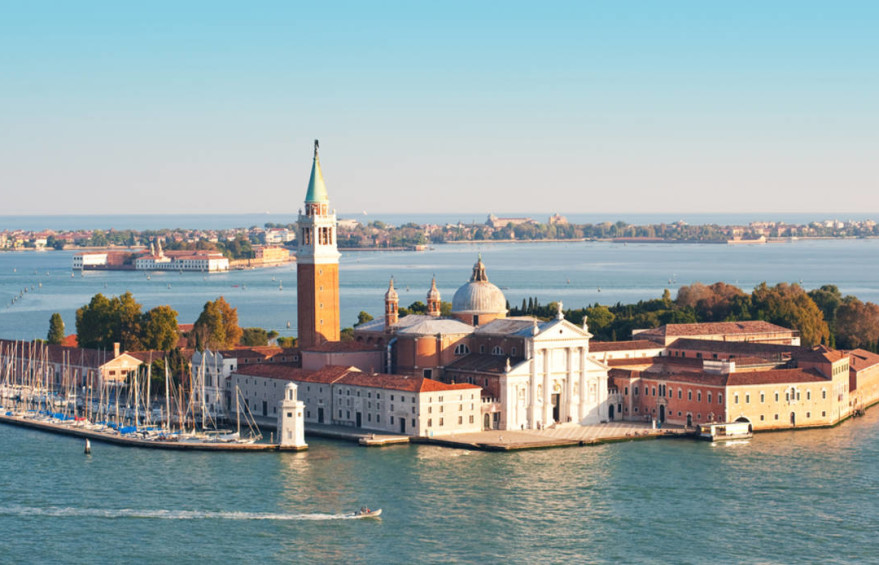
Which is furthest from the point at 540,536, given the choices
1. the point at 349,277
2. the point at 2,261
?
the point at 2,261

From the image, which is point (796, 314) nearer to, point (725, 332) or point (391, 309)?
point (725, 332)

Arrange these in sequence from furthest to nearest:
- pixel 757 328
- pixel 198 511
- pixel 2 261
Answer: pixel 2 261
pixel 757 328
pixel 198 511

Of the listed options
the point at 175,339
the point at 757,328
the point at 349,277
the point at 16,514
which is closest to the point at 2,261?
the point at 349,277

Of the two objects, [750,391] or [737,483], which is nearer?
[737,483]

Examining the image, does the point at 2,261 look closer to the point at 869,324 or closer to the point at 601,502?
the point at 869,324

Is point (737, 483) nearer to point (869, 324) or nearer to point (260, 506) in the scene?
point (260, 506)

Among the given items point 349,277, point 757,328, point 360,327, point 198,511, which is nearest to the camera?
point 198,511

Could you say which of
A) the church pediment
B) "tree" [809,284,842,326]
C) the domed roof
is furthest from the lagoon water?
"tree" [809,284,842,326]

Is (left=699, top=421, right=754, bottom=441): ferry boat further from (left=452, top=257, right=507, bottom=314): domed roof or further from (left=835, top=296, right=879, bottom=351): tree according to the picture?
(left=835, top=296, right=879, bottom=351): tree
